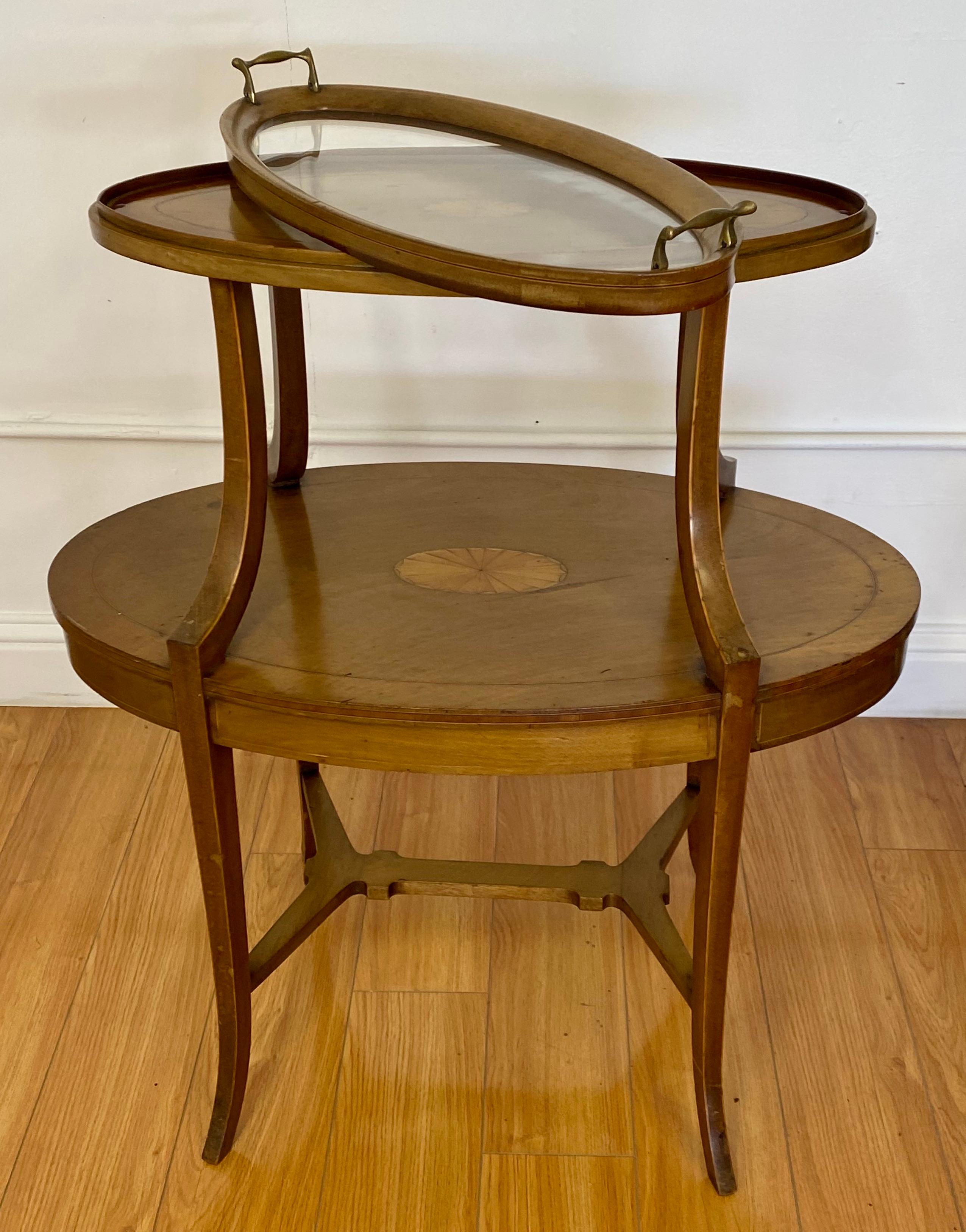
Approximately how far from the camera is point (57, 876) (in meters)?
2.23

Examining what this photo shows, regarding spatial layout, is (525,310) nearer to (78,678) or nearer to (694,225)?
(78,678)

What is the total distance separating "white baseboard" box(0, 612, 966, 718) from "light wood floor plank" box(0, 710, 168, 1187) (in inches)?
2.9

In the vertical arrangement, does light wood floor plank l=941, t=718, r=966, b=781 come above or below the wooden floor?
below

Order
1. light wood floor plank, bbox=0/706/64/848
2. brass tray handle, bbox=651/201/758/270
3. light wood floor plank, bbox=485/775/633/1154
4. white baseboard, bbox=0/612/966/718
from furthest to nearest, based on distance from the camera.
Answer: white baseboard, bbox=0/612/966/718, light wood floor plank, bbox=0/706/64/848, light wood floor plank, bbox=485/775/633/1154, brass tray handle, bbox=651/201/758/270

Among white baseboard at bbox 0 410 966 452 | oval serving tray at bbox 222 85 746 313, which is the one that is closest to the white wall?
white baseboard at bbox 0 410 966 452

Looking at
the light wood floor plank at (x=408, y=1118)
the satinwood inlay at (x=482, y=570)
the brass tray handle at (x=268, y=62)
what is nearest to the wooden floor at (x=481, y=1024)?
the light wood floor plank at (x=408, y=1118)

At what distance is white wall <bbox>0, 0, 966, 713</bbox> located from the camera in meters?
2.28

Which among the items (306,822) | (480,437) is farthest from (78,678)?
(480,437)

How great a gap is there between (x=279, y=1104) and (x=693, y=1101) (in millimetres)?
551

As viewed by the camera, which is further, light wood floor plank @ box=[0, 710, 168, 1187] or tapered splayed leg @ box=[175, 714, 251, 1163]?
light wood floor plank @ box=[0, 710, 168, 1187]

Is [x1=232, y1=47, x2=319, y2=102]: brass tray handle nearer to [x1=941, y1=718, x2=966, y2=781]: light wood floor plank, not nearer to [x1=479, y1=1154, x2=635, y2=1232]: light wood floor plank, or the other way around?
[x1=479, y1=1154, x2=635, y2=1232]: light wood floor plank

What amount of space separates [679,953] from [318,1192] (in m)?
0.54

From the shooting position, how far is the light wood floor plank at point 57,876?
1857mm

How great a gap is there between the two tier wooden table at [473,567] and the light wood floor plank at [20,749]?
0.81 metres
